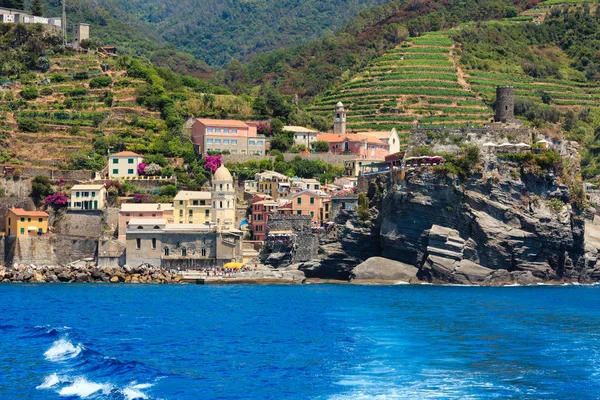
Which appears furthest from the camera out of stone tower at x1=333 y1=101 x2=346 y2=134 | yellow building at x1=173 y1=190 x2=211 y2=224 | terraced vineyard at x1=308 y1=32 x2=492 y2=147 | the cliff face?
terraced vineyard at x1=308 y1=32 x2=492 y2=147

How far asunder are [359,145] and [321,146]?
4008 mm

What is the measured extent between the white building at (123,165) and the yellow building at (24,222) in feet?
29.2

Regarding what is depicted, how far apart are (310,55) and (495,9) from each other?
2704 cm

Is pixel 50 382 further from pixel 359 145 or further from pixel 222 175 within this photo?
pixel 359 145

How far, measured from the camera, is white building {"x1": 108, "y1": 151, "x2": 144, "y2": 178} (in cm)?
8981

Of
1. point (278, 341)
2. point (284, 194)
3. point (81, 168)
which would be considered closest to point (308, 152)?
point (284, 194)

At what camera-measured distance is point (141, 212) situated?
3265 inches

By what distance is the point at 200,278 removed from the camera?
7731 cm

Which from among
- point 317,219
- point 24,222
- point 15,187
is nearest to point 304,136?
point 317,219

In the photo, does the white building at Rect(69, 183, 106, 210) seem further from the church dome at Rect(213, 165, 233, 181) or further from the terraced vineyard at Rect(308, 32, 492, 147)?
the terraced vineyard at Rect(308, 32, 492, 147)

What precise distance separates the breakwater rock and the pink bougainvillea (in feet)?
52.9

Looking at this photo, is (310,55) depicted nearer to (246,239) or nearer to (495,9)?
(495,9)

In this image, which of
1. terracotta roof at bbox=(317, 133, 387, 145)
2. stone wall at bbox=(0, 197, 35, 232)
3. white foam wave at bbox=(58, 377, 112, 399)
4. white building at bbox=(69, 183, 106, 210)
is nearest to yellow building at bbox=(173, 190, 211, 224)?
white building at bbox=(69, 183, 106, 210)

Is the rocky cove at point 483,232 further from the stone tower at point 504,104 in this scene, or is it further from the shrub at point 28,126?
the shrub at point 28,126
